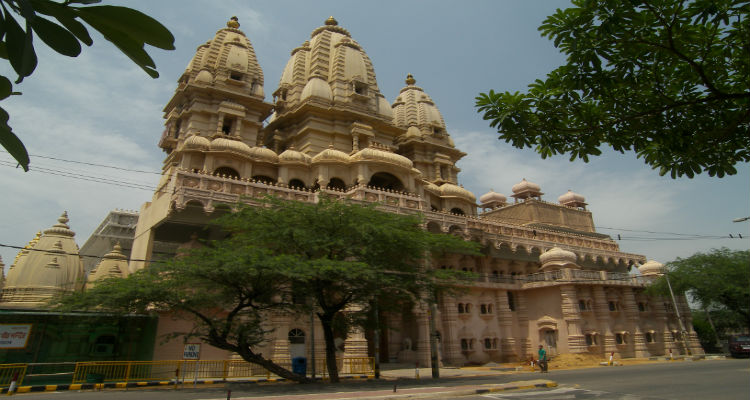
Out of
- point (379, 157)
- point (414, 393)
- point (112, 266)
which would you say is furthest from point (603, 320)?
point (112, 266)

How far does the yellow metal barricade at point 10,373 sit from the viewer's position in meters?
16.3

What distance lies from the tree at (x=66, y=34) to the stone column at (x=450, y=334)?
3112 centimetres

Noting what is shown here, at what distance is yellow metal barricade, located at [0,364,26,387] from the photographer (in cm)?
1629

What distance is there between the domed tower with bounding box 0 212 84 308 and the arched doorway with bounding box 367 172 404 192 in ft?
64.0

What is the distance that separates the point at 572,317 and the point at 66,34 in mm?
34529

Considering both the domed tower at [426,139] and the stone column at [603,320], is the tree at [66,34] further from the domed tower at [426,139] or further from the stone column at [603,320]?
the domed tower at [426,139]

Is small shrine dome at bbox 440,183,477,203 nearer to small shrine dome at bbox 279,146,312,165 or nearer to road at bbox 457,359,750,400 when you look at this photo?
small shrine dome at bbox 279,146,312,165

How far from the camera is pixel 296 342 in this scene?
84.6ft

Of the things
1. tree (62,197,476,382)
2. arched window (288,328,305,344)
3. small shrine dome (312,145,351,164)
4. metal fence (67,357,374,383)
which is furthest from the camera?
small shrine dome (312,145,351,164)

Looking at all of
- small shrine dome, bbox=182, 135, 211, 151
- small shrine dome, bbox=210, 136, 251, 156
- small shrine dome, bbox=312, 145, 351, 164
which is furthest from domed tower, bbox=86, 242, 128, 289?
small shrine dome, bbox=312, 145, 351, 164

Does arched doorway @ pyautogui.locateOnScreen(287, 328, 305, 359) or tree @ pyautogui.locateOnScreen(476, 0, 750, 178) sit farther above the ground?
tree @ pyautogui.locateOnScreen(476, 0, 750, 178)

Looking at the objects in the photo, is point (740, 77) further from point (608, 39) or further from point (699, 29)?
point (608, 39)

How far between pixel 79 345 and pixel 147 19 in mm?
22608

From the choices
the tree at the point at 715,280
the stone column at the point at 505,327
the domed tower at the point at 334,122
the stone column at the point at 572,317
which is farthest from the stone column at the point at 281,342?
the tree at the point at 715,280
